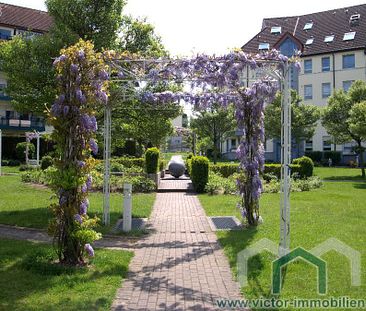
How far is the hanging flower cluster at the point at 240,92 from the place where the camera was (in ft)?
29.7

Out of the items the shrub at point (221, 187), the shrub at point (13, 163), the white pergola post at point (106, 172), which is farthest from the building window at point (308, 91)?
the white pergola post at point (106, 172)

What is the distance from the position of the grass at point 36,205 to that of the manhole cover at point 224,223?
2103 mm

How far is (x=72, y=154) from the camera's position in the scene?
25.2 ft

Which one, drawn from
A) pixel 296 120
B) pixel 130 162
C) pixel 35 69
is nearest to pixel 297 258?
pixel 35 69

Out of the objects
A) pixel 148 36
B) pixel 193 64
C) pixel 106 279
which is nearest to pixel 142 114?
pixel 148 36

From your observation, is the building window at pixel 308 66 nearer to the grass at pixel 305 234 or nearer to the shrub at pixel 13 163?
the shrub at pixel 13 163

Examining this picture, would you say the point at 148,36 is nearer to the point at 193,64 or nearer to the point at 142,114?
the point at 142,114

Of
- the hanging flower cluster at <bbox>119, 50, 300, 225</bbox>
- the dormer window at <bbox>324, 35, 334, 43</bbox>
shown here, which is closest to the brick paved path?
the hanging flower cluster at <bbox>119, 50, 300, 225</bbox>

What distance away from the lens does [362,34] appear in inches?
1750

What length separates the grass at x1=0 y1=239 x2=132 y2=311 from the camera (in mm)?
5660

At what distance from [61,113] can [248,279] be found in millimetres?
3964

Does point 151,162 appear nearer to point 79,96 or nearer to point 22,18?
point 79,96

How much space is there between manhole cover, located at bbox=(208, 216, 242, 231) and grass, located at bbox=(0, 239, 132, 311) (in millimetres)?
3364

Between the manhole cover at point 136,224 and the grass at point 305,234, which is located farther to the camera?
the manhole cover at point 136,224
